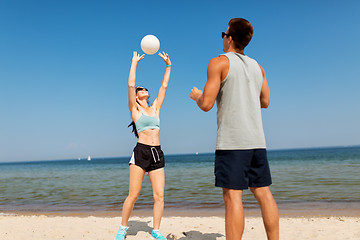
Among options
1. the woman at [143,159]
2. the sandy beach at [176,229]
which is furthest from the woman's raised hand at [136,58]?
the sandy beach at [176,229]

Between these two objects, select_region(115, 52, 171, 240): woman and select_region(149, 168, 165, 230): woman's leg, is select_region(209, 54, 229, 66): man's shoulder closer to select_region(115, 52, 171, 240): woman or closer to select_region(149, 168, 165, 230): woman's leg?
select_region(115, 52, 171, 240): woman

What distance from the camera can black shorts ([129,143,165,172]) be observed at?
13.8ft

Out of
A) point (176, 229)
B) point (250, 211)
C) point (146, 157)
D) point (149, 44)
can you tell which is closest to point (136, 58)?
point (149, 44)

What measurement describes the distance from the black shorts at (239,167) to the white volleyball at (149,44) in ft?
8.38

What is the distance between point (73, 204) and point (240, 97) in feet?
29.9

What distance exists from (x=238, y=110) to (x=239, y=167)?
50cm

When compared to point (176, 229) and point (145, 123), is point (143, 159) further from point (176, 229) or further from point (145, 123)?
point (176, 229)

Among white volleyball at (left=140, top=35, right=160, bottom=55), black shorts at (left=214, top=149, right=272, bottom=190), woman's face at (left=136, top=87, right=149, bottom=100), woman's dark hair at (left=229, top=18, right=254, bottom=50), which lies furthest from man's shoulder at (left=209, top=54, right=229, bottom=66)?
white volleyball at (left=140, top=35, right=160, bottom=55)

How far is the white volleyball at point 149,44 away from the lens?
462 centimetres

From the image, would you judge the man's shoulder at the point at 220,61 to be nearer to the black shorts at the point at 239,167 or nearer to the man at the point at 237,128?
the man at the point at 237,128

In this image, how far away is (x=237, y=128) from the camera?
2.58 meters

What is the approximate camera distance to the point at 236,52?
279 cm

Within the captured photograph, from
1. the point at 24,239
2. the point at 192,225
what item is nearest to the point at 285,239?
the point at 192,225

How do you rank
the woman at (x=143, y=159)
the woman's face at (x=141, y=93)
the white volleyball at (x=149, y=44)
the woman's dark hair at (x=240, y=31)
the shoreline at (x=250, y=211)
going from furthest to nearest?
the shoreline at (x=250, y=211) < the white volleyball at (x=149, y=44) < the woman's face at (x=141, y=93) < the woman at (x=143, y=159) < the woman's dark hair at (x=240, y=31)
